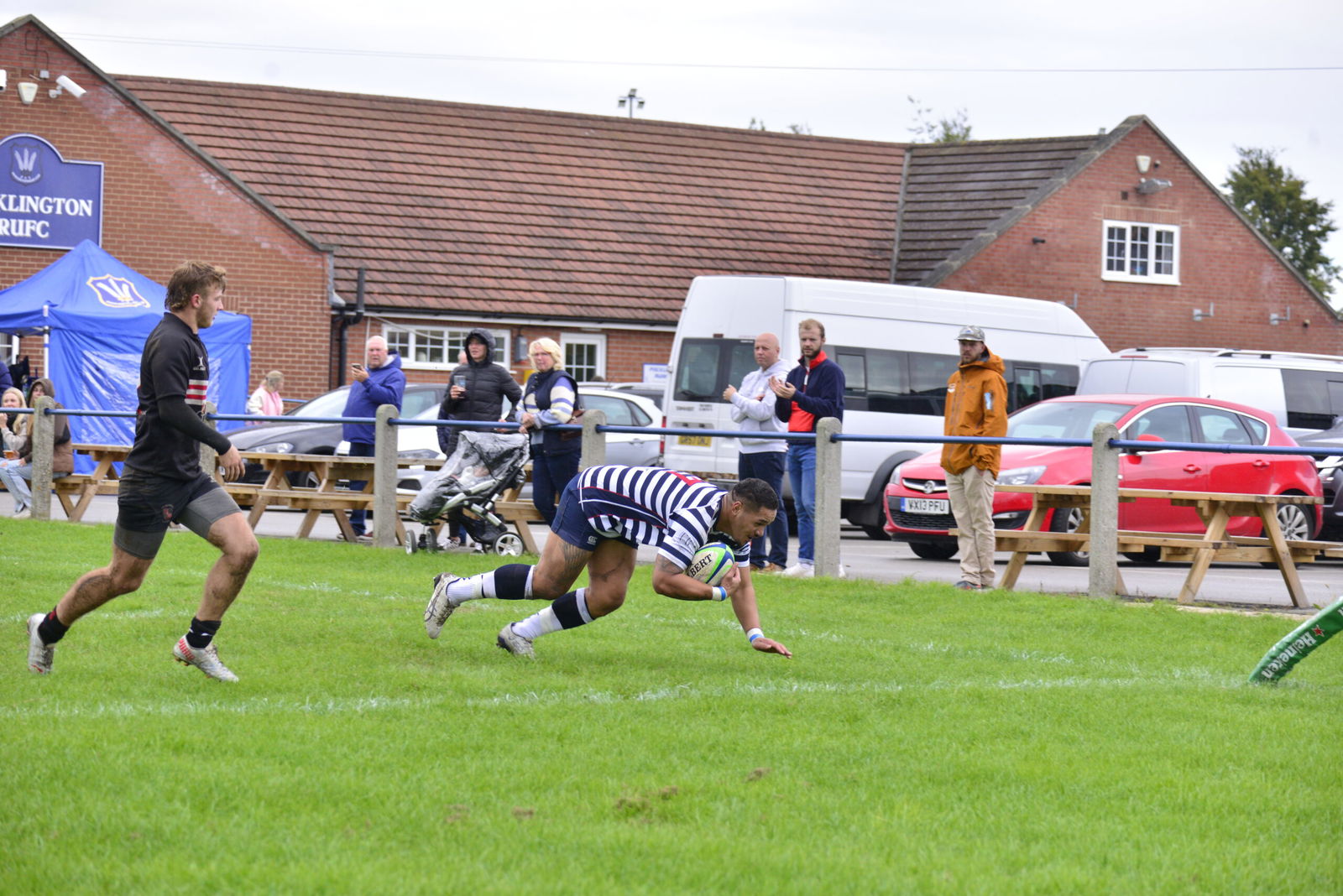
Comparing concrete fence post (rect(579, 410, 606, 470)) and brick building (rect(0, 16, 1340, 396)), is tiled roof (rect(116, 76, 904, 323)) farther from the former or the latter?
concrete fence post (rect(579, 410, 606, 470))

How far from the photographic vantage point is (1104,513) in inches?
491

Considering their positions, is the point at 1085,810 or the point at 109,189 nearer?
the point at 1085,810

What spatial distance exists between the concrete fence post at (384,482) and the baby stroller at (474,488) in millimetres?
686

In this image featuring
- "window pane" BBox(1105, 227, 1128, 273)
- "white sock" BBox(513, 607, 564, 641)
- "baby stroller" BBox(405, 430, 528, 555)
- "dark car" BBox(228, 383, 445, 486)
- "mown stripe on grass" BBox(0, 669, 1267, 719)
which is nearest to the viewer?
"mown stripe on grass" BBox(0, 669, 1267, 719)

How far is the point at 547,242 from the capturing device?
33.0 metres

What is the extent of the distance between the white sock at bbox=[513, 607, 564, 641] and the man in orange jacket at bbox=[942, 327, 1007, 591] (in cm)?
511

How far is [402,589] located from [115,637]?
10.6 feet

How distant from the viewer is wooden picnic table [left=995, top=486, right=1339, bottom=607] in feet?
40.8

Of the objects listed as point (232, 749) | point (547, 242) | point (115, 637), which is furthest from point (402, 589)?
point (547, 242)

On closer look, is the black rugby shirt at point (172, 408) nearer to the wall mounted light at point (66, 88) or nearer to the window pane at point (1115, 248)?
the wall mounted light at point (66, 88)

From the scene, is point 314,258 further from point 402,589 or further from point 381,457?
point 402,589

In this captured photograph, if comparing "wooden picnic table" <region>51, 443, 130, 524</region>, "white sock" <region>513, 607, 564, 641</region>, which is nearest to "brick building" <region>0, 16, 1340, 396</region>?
"wooden picnic table" <region>51, 443, 130, 524</region>

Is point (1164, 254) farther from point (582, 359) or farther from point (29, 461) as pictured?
point (29, 461)

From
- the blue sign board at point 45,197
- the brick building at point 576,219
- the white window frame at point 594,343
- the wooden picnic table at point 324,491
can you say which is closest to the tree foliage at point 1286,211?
the brick building at point 576,219
